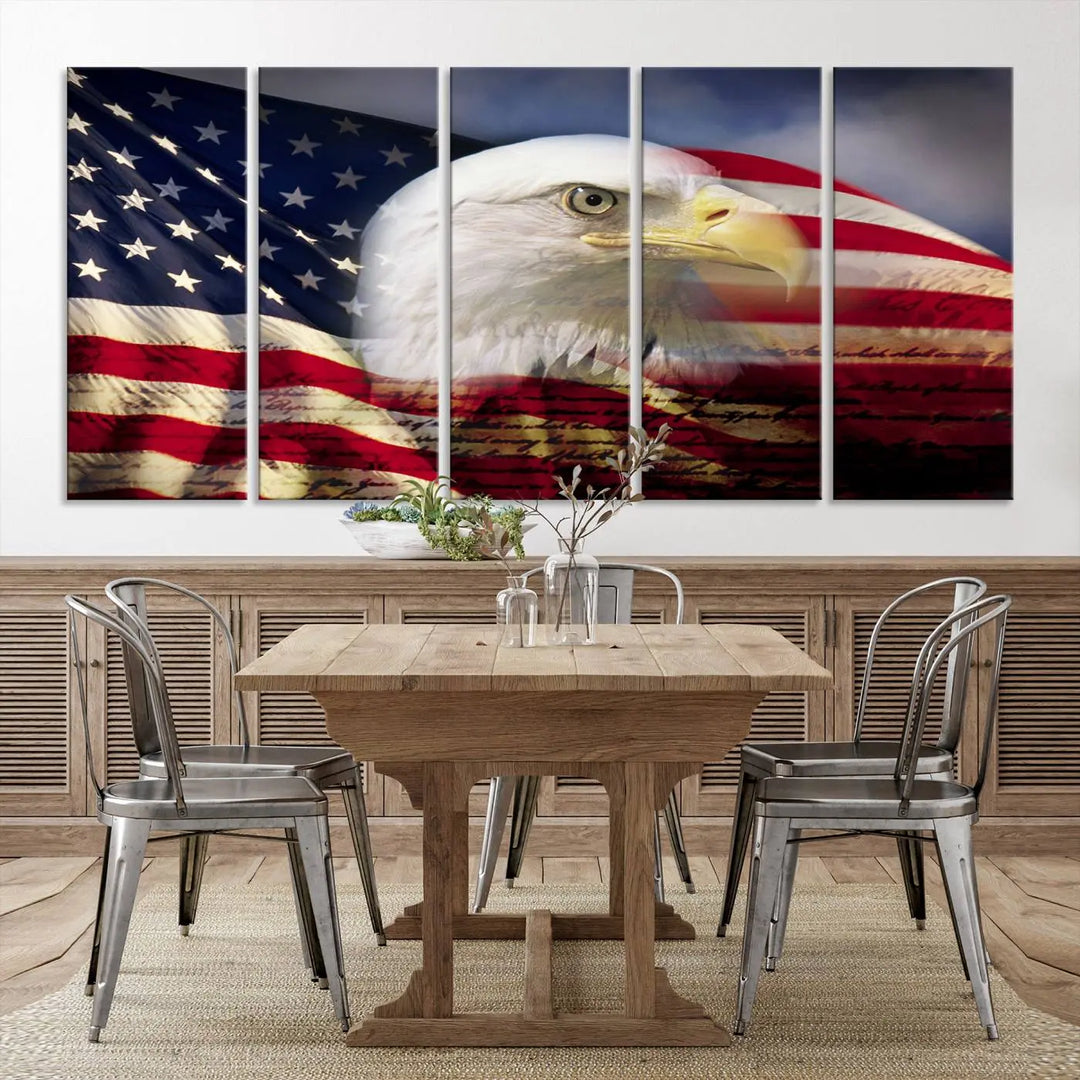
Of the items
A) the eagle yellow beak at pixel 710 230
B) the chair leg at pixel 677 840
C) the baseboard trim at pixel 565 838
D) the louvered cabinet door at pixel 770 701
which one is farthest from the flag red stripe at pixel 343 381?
the chair leg at pixel 677 840

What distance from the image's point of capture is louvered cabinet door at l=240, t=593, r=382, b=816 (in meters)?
3.91

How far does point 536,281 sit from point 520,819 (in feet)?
5.76

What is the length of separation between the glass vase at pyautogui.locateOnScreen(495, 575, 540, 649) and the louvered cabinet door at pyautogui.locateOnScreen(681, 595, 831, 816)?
1215 mm

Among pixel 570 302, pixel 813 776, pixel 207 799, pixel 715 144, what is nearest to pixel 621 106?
pixel 715 144

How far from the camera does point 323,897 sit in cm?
257

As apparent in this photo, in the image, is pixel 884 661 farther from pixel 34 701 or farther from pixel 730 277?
pixel 34 701

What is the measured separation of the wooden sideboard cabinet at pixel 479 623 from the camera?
3.90m

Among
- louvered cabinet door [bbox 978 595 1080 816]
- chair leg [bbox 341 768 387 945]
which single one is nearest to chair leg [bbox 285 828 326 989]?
chair leg [bbox 341 768 387 945]

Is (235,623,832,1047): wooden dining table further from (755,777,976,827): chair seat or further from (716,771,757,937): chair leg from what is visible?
(716,771,757,937): chair leg

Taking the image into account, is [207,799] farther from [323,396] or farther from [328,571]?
[323,396]

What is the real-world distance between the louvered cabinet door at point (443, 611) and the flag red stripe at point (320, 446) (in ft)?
2.05

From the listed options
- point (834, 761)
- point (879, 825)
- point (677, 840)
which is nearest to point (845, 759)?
point (834, 761)

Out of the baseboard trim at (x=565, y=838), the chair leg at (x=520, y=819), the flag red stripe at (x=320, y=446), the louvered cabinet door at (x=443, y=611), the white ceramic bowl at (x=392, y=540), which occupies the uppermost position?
the flag red stripe at (x=320, y=446)

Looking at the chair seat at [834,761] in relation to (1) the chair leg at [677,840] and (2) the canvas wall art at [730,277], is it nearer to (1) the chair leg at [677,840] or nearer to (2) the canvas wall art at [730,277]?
(1) the chair leg at [677,840]
